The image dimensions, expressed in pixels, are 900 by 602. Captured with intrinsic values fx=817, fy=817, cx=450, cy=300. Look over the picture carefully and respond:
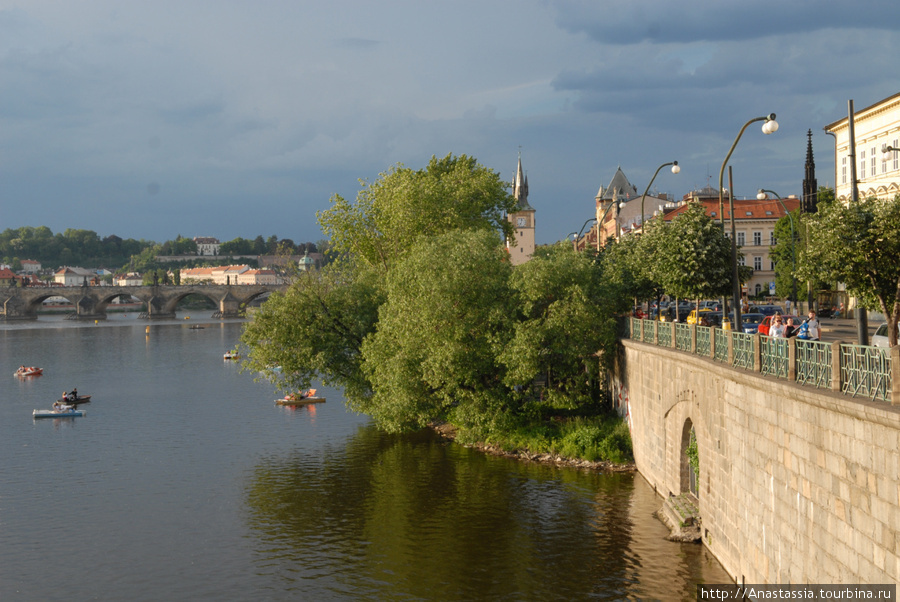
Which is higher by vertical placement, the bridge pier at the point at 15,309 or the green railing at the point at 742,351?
the bridge pier at the point at 15,309

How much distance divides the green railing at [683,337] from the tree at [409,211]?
26.0 meters

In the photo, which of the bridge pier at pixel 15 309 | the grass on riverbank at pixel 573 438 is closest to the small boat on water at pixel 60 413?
the grass on riverbank at pixel 573 438

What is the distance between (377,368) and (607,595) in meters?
20.3

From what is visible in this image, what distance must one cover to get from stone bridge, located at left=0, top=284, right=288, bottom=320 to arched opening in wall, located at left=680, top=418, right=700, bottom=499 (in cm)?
15166

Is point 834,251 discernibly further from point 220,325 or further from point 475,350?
point 220,325

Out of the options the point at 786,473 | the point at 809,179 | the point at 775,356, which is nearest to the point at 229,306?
the point at 809,179

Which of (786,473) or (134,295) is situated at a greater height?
(134,295)

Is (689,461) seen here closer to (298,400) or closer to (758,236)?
(298,400)

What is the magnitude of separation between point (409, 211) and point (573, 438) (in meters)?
21.1

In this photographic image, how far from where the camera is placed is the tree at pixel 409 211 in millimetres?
51812

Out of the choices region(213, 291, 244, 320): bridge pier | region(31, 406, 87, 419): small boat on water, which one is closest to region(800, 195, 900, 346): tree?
region(31, 406, 87, 419): small boat on water

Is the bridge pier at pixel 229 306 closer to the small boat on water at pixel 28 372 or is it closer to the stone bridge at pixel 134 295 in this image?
the stone bridge at pixel 134 295

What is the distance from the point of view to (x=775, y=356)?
16.5 metres

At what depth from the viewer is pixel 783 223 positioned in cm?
7781
